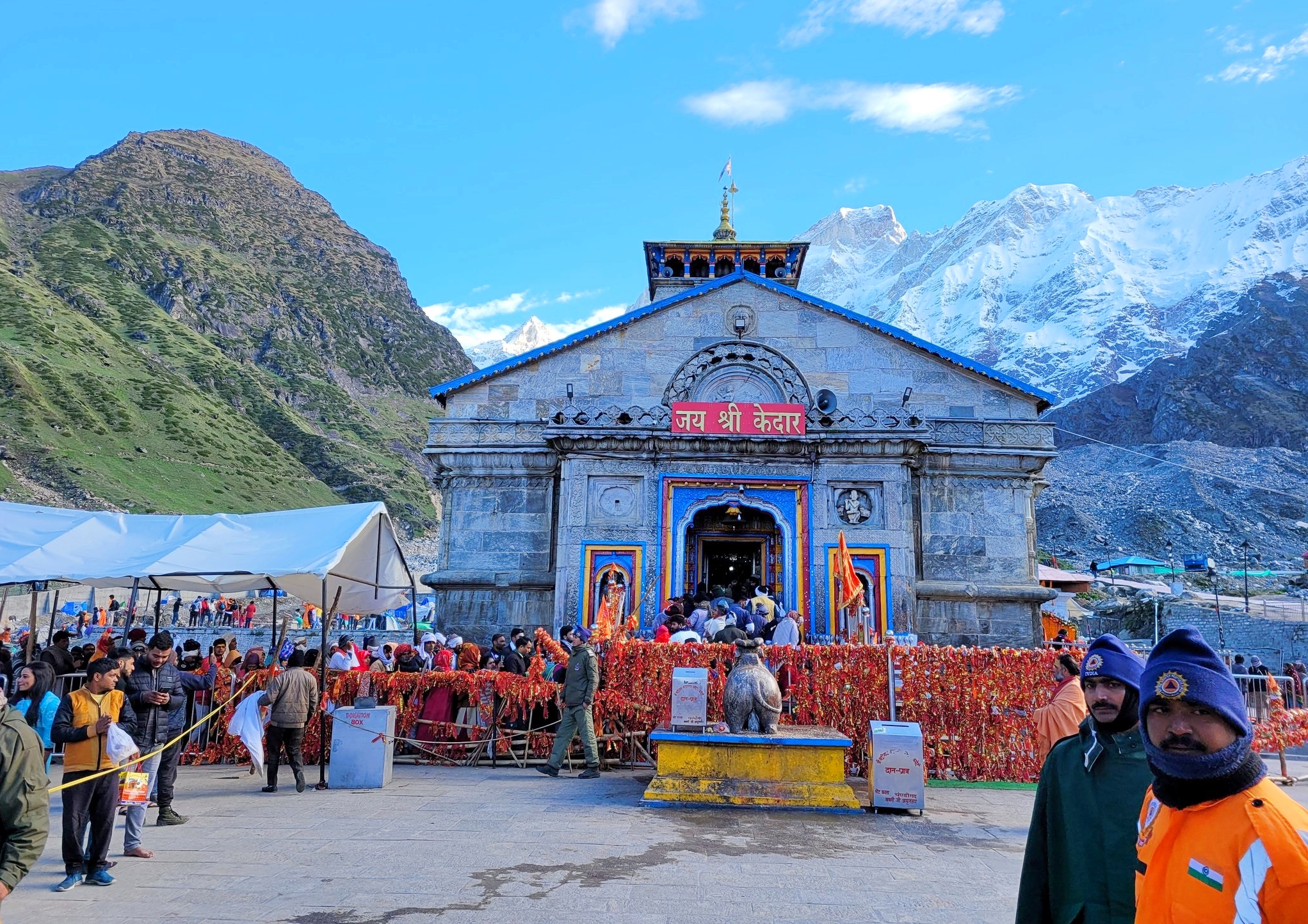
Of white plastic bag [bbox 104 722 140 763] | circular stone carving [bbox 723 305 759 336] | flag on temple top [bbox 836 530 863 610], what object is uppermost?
circular stone carving [bbox 723 305 759 336]

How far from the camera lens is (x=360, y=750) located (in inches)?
465

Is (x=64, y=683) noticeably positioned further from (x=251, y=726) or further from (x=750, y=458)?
(x=750, y=458)

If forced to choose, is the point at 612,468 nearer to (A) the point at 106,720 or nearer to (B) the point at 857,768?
(B) the point at 857,768

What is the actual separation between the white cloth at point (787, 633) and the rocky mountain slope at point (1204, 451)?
A: 4143 cm

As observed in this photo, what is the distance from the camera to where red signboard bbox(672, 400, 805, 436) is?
21.1m

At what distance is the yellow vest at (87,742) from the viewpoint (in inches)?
296

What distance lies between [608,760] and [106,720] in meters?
7.40

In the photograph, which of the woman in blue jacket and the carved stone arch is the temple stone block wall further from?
the woman in blue jacket

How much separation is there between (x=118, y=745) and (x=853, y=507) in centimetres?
1619

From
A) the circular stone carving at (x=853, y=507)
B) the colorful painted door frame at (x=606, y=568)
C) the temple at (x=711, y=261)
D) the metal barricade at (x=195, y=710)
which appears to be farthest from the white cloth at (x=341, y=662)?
the temple at (x=711, y=261)

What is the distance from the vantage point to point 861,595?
57.2 ft

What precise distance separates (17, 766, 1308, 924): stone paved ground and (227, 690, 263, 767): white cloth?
0.89 metres

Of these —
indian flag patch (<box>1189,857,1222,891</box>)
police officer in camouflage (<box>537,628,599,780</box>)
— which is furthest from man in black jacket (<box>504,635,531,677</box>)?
indian flag patch (<box>1189,857,1222,891</box>)

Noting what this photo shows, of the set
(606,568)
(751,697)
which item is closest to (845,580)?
(606,568)
